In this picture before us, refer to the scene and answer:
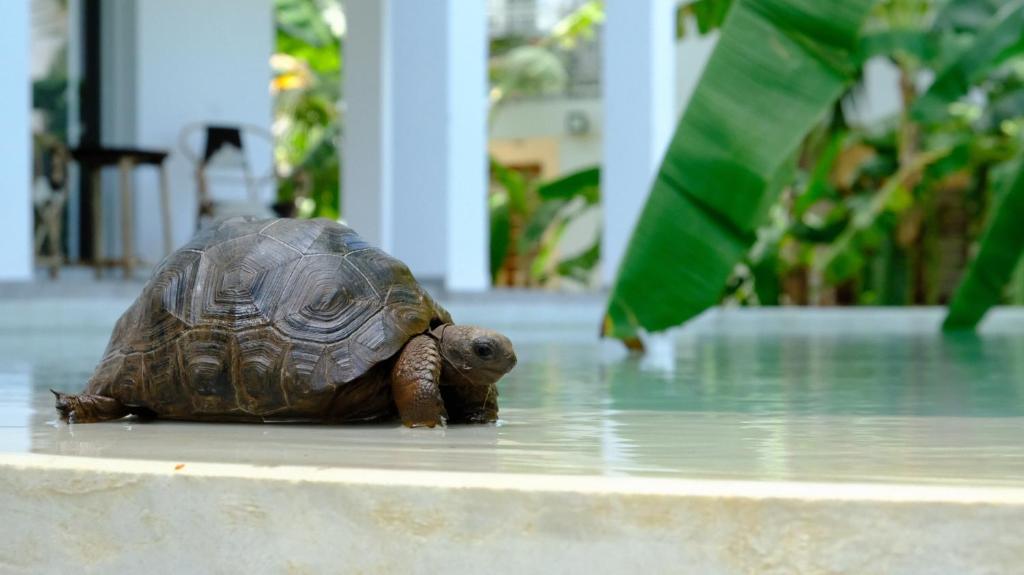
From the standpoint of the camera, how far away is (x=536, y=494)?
5.49ft

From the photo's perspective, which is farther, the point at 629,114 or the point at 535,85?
the point at 535,85

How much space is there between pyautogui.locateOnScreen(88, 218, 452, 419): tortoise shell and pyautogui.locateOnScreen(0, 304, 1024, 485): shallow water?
72 mm

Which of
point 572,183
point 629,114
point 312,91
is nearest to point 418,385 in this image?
point 629,114

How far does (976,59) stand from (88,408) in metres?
4.75

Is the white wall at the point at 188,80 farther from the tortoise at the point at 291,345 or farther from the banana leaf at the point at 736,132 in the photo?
the tortoise at the point at 291,345

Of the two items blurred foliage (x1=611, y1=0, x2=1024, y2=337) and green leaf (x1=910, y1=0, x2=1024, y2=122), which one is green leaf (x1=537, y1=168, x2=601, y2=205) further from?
green leaf (x1=910, y1=0, x2=1024, y2=122)

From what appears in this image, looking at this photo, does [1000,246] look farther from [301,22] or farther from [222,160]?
[301,22]

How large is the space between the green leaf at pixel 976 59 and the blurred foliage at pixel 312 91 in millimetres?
12180

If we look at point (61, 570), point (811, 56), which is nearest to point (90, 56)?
point (811, 56)

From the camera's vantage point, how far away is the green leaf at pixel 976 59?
248 inches

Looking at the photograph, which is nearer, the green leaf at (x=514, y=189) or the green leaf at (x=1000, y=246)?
the green leaf at (x=1000, y=246)

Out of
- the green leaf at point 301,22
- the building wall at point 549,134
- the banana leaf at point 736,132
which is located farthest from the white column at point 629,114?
the building wall at point 549,134

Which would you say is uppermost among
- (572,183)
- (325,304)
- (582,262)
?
(325,304)

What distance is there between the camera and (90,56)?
39.9 ft
